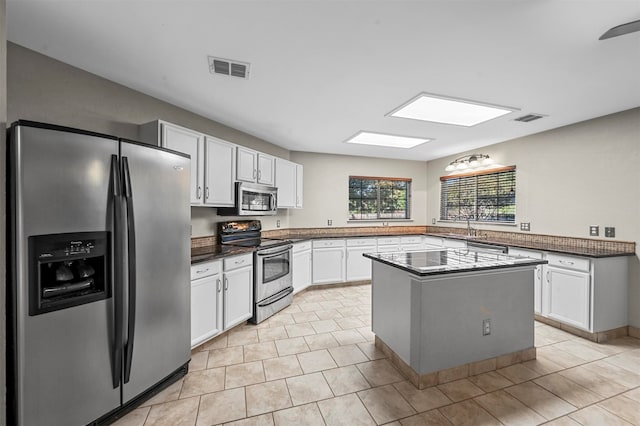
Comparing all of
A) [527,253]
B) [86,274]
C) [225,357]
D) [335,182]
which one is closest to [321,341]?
[225,357]

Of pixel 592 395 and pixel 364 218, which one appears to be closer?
pixel 592 395

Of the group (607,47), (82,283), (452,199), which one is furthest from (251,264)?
(452,199)

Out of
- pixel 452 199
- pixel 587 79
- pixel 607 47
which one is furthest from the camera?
pixel 452 199

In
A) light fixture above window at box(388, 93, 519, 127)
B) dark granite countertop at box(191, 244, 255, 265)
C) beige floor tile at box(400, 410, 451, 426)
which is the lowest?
beige floor tile at box(400, 410, 451, 426)

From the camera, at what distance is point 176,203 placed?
2219 mm

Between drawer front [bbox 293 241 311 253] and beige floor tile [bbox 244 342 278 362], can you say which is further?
drawer front [bbox 293 241 311 253]

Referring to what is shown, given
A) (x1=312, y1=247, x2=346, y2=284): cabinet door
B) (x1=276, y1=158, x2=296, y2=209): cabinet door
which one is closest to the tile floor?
(x1=312, y1=247, x2=346, y2=284): cabinet door

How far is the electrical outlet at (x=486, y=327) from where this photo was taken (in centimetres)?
242

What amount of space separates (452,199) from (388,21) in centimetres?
475

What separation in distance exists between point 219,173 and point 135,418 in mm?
2300

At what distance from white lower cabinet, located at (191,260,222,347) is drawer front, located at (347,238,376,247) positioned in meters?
2.80

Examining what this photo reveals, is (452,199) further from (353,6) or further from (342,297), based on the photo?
(353,6)

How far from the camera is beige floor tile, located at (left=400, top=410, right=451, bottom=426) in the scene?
1843 mm

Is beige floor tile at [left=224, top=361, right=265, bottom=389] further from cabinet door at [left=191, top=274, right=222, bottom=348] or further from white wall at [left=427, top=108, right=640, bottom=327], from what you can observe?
white wall at [left=427, top=108, right=640, bottom=327]
